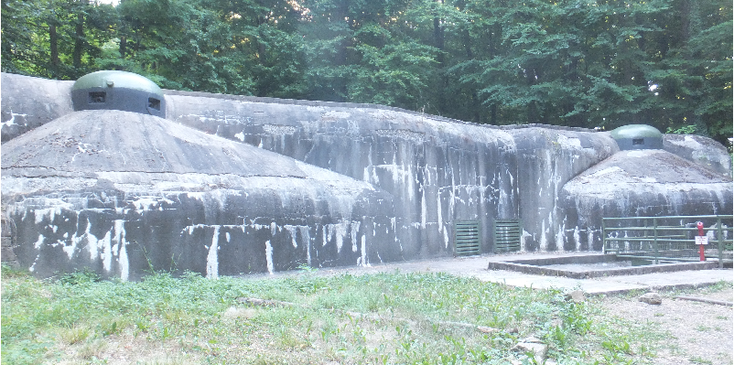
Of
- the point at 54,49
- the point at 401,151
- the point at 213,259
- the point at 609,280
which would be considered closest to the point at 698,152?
the point at 401,151

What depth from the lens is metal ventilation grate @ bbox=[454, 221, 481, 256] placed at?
13.8m

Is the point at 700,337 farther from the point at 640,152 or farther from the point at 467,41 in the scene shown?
the point at 467,41

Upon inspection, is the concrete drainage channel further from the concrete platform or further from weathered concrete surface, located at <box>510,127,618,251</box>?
weathered concrete surface, located at <box>510,127,618,251</box>

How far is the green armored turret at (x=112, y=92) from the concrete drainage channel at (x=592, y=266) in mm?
6882

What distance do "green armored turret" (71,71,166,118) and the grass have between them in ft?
12.4

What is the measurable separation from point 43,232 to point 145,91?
3561 millimetres

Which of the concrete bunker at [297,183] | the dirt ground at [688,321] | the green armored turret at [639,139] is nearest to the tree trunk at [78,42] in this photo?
the concrete bunker at [297,183]

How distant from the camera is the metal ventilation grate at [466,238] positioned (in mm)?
13789

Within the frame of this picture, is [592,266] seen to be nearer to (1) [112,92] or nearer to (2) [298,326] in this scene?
(2) [298,326]

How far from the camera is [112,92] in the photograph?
1009 centimetres

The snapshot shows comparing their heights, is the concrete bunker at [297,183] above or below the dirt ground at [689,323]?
above

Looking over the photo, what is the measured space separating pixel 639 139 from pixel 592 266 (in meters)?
7.07

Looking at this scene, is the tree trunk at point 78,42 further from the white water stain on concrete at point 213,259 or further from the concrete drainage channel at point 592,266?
the concrete drainage channel at point 592,266

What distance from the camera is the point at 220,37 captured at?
20.9 metres
